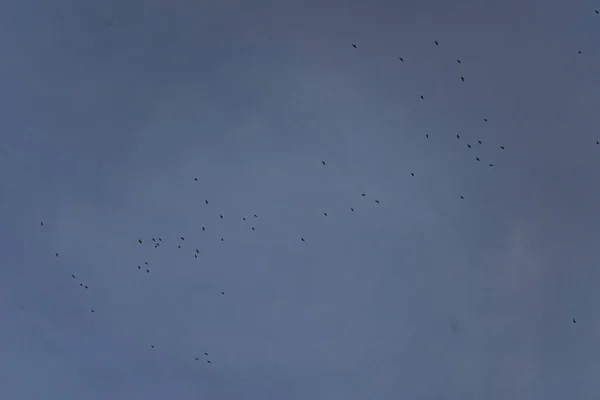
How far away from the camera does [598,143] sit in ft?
398

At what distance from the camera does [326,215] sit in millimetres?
133125

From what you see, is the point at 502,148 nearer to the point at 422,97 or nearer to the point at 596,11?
the point at 422,97

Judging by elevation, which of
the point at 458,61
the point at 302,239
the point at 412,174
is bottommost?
the point at 302,239

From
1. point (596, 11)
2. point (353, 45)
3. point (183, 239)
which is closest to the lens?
point (596, 11)

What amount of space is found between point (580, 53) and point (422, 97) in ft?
90.8

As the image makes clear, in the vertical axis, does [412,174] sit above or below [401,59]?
below

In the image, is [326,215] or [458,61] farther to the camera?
[326,215]

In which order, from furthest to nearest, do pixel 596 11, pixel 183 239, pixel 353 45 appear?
pixel 183 239, pixel 353 45, pixel 596 11

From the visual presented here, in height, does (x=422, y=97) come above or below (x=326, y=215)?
above

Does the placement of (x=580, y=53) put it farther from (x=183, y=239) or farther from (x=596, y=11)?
(x=183, y=239)

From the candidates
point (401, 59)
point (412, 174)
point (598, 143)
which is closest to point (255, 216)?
point (412, 174)

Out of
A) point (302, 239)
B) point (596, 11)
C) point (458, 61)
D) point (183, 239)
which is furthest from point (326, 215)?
point (596, 11)

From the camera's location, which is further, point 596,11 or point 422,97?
point 422,97

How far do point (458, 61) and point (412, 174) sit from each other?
75.1 ft
